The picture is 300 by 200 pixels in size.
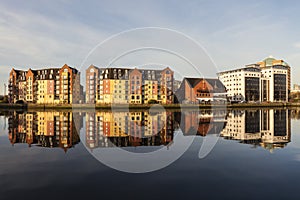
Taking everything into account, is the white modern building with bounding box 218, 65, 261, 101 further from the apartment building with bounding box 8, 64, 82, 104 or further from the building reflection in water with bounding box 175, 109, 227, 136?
the building reflection in water with bounding box 175, 109, 227, 136

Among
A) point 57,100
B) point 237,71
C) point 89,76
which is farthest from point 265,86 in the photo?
point 57,100

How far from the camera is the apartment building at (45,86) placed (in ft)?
354

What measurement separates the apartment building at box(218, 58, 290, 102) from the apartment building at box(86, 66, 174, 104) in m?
53.5

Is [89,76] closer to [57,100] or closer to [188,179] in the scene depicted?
[57,100]

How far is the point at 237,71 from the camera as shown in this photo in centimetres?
14088

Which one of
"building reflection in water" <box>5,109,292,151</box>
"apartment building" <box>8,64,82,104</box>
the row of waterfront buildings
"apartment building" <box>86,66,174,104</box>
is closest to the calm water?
"building reflection in water" <box>5,109,292,151</box>

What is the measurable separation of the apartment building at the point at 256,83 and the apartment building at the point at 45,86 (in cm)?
9193

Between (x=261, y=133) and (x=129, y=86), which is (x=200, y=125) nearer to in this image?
(x=261, y=133)

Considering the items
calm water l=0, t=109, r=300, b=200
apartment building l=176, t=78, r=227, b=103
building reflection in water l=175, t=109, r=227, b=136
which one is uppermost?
apartment building l=176, t=78, r=227, b=103

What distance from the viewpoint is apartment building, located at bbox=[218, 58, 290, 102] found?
13675cm

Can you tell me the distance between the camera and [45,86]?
367 ft

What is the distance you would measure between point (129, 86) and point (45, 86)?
4353cm

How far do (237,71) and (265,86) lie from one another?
21770 millimetres

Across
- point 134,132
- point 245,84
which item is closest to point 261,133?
point 134,132
